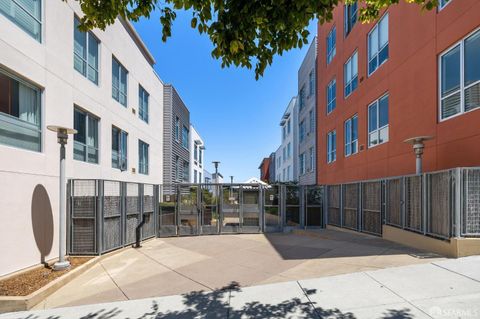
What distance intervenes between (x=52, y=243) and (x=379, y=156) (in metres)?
12.3

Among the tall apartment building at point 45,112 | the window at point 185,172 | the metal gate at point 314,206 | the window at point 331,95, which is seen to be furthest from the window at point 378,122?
the window at point 185,172

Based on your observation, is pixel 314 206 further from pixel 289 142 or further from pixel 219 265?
pixel 289 142

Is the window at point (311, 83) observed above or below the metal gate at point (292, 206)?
above

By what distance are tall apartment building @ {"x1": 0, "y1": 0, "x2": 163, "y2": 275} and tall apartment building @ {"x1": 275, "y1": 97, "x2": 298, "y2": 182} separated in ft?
71.4

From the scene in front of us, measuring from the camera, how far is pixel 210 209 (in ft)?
44.9

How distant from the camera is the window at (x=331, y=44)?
19.0 m

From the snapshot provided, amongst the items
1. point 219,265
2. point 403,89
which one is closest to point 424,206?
point 403,89

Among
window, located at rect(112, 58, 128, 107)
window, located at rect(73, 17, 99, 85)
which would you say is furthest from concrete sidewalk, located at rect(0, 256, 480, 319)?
window, located at rect(112, 58, 128, 107)

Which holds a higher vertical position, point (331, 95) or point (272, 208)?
point (331, 95)

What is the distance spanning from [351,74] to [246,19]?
14.1 m

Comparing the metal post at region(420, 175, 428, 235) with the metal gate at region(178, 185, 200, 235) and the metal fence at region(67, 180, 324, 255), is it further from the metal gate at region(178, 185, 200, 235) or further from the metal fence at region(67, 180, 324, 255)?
the metal gate at region(178, 185, 200, 235)

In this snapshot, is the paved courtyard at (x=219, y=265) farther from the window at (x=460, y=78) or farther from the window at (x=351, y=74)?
the window at (x=351, y=74)

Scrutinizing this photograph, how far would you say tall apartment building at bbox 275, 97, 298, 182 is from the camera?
1252 inches

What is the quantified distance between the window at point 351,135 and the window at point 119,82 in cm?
1165
